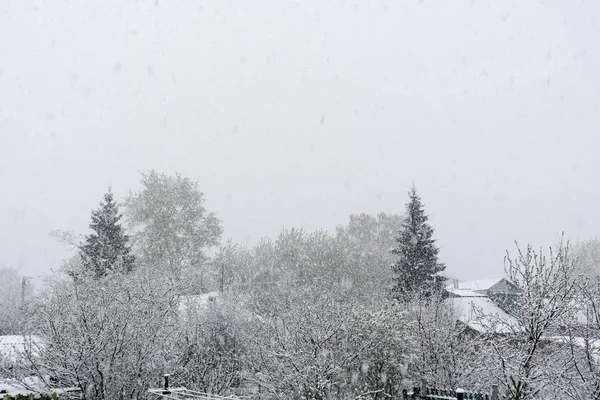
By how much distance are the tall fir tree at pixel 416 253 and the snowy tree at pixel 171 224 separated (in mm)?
14261

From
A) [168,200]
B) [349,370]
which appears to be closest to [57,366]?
[349,370]

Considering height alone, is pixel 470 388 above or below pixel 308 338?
below

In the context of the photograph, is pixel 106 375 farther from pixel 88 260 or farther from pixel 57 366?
pixel 88 260

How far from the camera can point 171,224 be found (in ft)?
120

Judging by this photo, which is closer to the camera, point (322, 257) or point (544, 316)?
point (544, 316)

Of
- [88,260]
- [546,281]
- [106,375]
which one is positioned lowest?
[106,375]

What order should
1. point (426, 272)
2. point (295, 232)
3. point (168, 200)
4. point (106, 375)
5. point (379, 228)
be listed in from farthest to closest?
point (379, 228) < point (295, 232) < point (168, 200) < point (426, 272) < point (106, 375)

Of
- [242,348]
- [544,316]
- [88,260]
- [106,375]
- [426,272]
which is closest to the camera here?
[544,316]

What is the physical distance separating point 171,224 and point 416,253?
56.8 ft

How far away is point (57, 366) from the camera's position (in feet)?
33.9

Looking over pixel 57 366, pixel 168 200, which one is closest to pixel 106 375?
pixel 57 366

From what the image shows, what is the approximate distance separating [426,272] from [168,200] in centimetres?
1891

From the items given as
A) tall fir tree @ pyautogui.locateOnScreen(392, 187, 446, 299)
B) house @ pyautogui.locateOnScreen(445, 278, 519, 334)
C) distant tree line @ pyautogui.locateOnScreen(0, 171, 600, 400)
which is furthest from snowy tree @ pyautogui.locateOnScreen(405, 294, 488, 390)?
tall fir tree @ pyautogui.locateOnScreen(392, 187, 446, 299)

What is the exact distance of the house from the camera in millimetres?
10367
